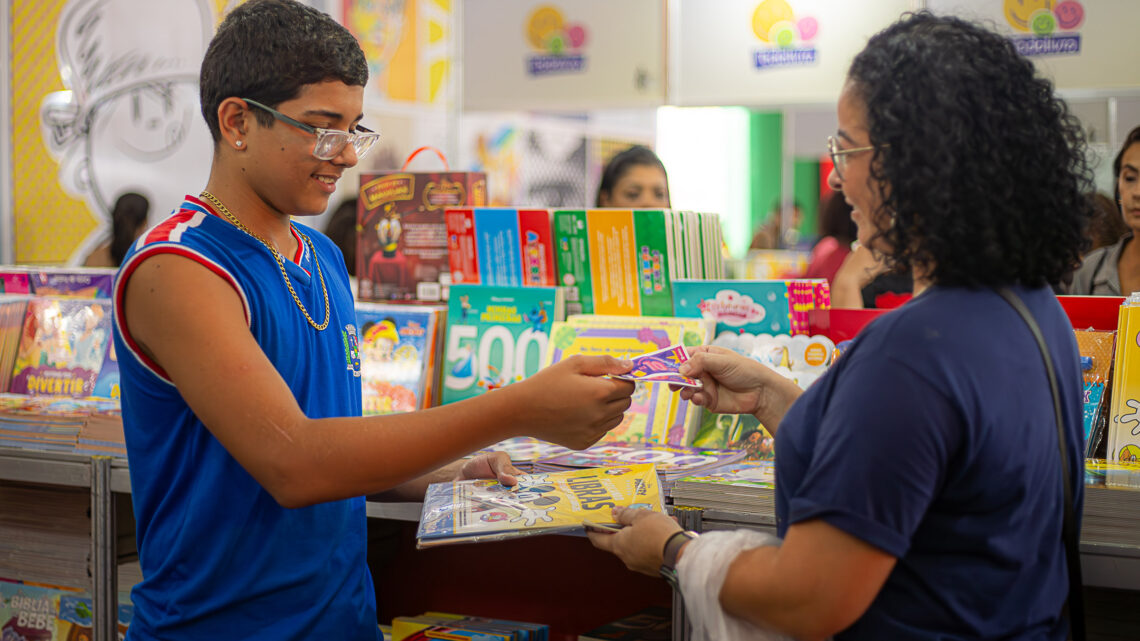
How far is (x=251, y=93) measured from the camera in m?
1.69

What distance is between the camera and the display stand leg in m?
2.69

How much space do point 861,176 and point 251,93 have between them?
0.99m

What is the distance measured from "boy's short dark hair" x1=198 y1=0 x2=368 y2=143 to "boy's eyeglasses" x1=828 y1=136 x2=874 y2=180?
84 centimetres

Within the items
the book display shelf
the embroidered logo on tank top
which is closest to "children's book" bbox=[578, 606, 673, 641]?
the book display shelf

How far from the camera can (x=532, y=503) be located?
192 centimetres

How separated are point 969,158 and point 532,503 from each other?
102 cm

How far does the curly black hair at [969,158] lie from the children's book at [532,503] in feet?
2.47

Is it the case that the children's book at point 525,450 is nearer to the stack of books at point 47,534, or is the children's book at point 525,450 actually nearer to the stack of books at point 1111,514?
the stack of books at point 1111,514

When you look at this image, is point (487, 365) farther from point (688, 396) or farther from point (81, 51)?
point (81, 51)

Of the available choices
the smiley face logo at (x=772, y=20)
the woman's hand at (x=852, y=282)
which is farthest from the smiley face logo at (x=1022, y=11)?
the woman's hand at (x=852, y=282)

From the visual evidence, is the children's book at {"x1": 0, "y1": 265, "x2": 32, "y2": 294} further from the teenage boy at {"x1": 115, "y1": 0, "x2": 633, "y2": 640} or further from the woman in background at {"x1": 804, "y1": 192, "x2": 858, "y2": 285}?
the woman in background at {"x1": 804, "y1": 192, "x2": 858, "y2": 285}

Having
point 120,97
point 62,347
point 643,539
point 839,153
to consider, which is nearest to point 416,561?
point 62,347

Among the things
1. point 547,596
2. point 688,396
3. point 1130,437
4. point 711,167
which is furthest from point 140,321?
point 711,167

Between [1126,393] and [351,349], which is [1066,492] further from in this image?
[351,349]
